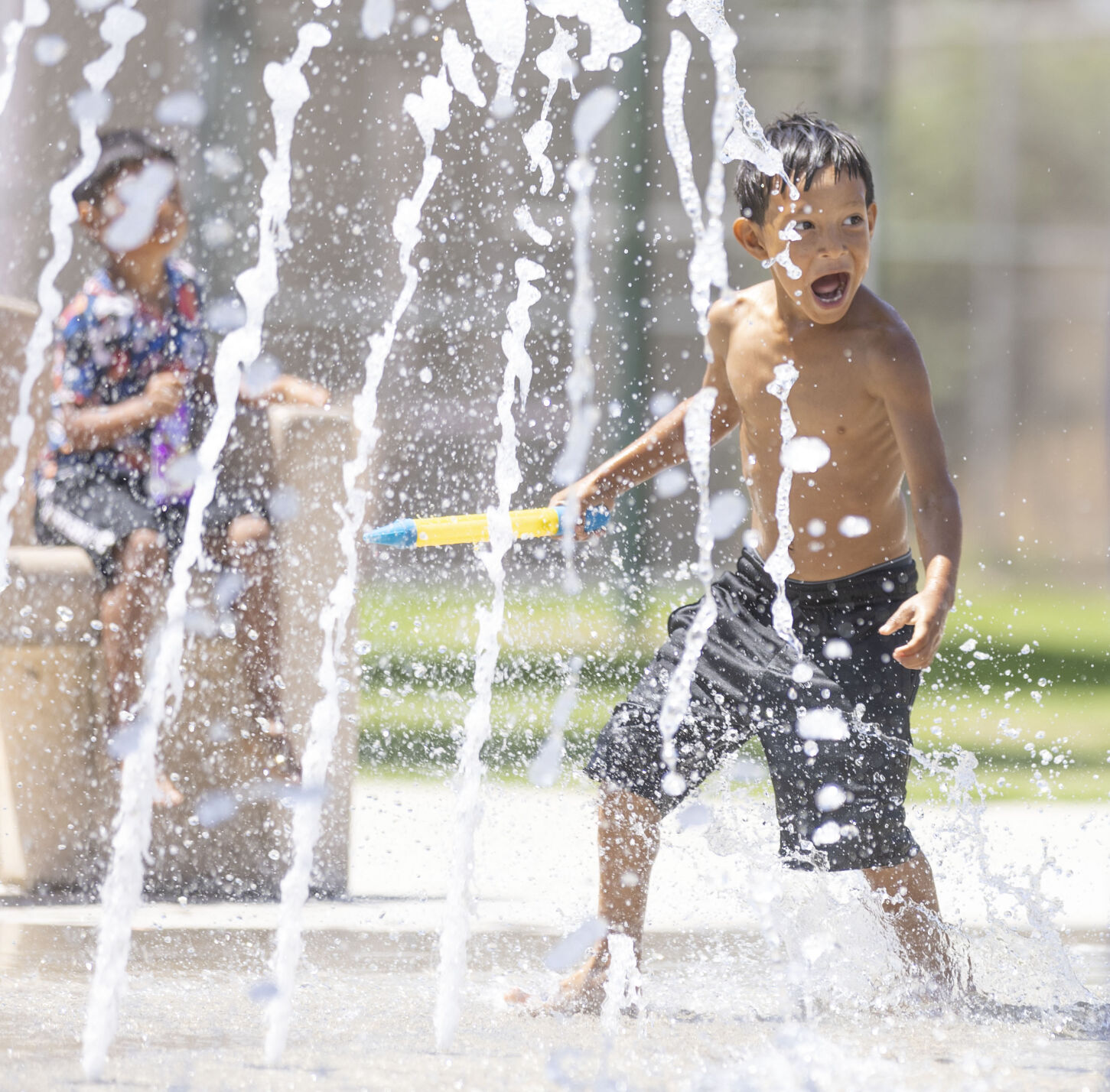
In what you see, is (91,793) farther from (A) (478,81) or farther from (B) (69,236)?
(A) (478,81)

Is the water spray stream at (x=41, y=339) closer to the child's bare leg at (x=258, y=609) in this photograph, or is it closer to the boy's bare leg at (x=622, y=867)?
the child's bare leg at (x=258, y=609)

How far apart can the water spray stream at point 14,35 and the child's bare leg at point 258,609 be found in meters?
2.30

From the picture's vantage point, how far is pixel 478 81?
6359 mm

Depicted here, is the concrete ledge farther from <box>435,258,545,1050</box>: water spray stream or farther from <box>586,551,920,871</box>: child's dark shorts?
<box>586,551,920,871</box>: child's dark shorts

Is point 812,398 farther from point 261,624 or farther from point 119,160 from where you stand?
point 119,160

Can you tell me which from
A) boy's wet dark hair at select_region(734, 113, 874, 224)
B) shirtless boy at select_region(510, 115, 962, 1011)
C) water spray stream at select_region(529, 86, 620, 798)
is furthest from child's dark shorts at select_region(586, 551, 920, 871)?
water spray stream at select_region(529, 86, 620, 798)

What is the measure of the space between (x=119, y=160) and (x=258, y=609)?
3.34 ft

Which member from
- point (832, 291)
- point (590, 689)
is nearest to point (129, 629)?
point (832, 291)

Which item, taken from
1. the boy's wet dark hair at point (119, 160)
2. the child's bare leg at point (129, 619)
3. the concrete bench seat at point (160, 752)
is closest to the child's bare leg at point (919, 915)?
the concrete bench seat at point (160, 752)

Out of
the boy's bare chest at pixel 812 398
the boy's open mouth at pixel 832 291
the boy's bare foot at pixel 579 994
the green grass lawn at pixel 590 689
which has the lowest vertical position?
the green grass lawn at pixel 590 689

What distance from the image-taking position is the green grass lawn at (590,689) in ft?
16.2

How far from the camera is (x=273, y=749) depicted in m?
3.33

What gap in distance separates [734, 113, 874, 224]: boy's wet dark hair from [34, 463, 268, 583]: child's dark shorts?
1.26 meters

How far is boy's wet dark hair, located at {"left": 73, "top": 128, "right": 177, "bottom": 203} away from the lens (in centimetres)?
365
